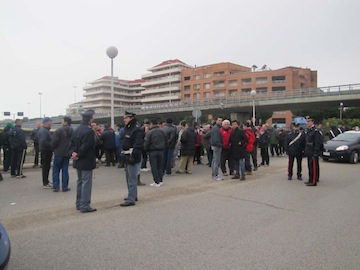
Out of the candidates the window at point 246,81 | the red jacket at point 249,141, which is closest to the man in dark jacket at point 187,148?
the red jacket at point 249,141

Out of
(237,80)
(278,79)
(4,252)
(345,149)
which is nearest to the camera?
(4,252)

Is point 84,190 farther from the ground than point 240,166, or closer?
farther from the ground

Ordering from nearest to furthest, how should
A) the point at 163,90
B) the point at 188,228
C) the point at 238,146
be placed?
the point at 188,228, the point at 238,146, the point at 163,90

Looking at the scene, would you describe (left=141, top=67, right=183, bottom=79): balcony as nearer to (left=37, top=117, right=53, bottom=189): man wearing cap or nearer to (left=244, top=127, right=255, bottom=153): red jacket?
(left=244, top=127, right=255, bottom=153): red jacket

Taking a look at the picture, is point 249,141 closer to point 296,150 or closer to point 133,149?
point 296,150

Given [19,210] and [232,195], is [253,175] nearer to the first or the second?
[232,195]

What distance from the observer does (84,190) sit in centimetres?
622

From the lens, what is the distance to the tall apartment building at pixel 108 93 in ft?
441

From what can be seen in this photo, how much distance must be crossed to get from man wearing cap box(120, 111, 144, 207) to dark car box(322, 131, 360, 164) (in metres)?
11.9

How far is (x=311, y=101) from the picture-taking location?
47406mm

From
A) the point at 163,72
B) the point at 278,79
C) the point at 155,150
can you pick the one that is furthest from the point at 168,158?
the point at 163,72

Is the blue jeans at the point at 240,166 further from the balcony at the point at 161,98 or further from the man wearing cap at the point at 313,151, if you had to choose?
the balcony at the point at 161,98

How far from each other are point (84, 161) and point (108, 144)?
24.6 ft

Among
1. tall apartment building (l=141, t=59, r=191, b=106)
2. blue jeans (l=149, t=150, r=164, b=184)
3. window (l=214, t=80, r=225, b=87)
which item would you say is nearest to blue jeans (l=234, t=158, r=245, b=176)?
blue jeans (l=149, t=150, r=164, b=184)
